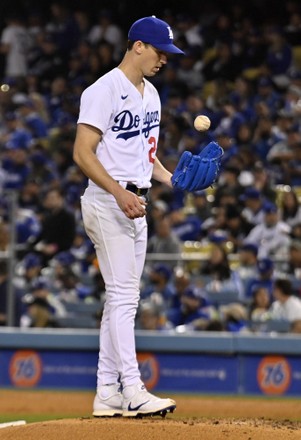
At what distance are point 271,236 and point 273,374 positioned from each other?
1788 millimetres

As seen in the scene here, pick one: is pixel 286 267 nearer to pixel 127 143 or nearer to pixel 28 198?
pixel 28 198

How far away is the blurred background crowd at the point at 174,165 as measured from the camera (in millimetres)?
11266

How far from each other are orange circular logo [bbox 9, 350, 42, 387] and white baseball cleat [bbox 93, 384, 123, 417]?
5.60 meters

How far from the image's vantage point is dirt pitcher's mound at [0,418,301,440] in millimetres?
4816

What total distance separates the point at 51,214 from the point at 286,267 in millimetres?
2823

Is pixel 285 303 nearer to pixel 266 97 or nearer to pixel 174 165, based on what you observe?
pixel 174 165

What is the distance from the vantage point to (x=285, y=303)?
34.9 feet

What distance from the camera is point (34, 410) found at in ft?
28.0

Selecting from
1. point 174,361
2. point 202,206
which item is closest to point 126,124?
point 174,361

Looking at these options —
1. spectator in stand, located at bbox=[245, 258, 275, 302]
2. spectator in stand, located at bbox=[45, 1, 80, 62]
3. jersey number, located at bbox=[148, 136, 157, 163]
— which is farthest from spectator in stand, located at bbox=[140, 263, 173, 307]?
spectator in stand, located at bbox=[45, 1, 80, 62]

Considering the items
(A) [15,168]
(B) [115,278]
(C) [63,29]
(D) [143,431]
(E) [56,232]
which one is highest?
(C) [63,29]

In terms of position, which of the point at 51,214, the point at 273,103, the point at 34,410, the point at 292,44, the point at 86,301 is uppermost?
the point at 292,44

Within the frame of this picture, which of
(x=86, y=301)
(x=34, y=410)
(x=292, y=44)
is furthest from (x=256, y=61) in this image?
(x=34, y=410)

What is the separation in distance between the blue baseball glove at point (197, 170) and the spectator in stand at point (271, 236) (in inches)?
244
